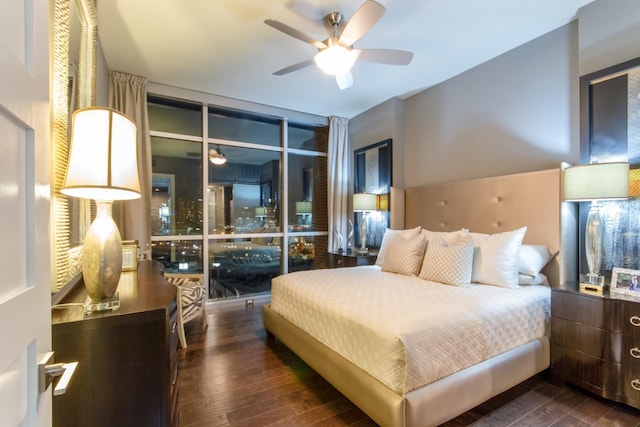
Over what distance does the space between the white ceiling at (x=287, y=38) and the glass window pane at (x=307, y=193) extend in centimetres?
139

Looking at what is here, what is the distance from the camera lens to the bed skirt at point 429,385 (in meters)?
1.47

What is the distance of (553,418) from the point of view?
1.80m

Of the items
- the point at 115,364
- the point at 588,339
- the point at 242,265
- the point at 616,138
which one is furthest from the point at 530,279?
the point at 242,265

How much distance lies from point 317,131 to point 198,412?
4.32 m

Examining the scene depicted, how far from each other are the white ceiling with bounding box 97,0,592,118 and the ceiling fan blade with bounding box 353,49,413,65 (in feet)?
1.01

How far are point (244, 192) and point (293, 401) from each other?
3.19 metres

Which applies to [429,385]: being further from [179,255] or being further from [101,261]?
[179,255]

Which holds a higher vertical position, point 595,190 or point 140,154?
point 140,154

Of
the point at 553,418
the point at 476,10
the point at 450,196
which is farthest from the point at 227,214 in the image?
the point at 553,418

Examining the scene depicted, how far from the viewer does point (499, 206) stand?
2943mm

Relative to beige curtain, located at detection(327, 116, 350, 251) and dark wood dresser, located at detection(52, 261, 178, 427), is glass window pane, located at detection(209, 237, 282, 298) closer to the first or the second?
beige curtain, located at detection(327, 116, 350, 251)

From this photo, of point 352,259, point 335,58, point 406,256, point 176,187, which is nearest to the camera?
point 335,58

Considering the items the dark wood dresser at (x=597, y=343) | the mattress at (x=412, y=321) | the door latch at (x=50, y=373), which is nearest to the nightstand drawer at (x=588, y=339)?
the dark wood dresser at (x=597, y=343)

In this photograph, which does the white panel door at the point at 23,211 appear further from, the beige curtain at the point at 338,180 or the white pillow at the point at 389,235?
the beige curtain at the point at 338,180
